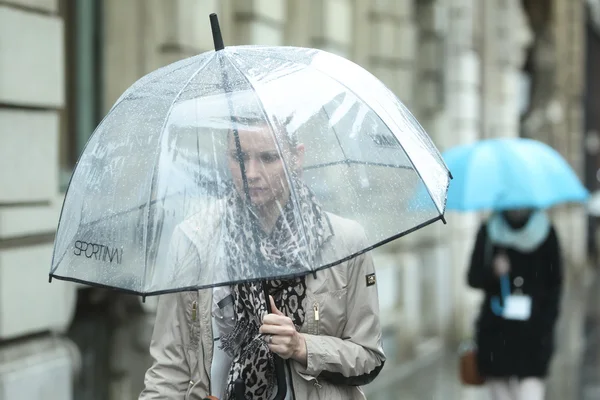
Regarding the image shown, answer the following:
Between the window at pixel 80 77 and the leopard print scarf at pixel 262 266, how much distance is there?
Answer: 353 cm

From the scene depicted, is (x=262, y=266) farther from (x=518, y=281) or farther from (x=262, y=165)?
(x=518, y=281)

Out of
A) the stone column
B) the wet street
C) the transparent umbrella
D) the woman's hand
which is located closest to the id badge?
the wet street

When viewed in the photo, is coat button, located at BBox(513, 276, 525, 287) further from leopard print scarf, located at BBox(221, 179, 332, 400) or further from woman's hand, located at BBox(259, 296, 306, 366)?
woman's hand, located at BBox(259, 296, 306, 366)

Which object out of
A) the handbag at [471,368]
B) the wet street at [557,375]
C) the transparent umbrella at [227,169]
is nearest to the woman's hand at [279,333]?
the transparent umbrella at [227,169]

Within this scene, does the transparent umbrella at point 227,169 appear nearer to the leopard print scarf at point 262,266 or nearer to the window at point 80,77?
the leopard print scarf at point 262,266

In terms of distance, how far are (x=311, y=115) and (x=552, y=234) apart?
3.61 m

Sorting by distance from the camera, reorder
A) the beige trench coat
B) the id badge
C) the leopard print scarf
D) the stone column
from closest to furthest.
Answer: the leopard print scarf, the beige trench coat, the id badge, the stone column

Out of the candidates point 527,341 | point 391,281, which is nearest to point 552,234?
point 527,341

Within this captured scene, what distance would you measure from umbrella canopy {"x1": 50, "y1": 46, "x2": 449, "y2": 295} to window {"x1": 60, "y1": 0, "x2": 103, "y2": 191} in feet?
11.0

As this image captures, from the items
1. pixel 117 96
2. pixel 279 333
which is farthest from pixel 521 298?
pixel 279 333

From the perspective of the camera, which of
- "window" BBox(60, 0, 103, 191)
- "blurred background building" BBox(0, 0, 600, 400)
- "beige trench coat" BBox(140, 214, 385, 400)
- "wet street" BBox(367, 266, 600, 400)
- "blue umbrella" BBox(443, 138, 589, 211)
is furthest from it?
"wet street" BBox(367, 266, 600, 400)

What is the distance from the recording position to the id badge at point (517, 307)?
19.4 ft

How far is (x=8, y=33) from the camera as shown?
15.8 feet

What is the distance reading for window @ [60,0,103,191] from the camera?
6078mm
